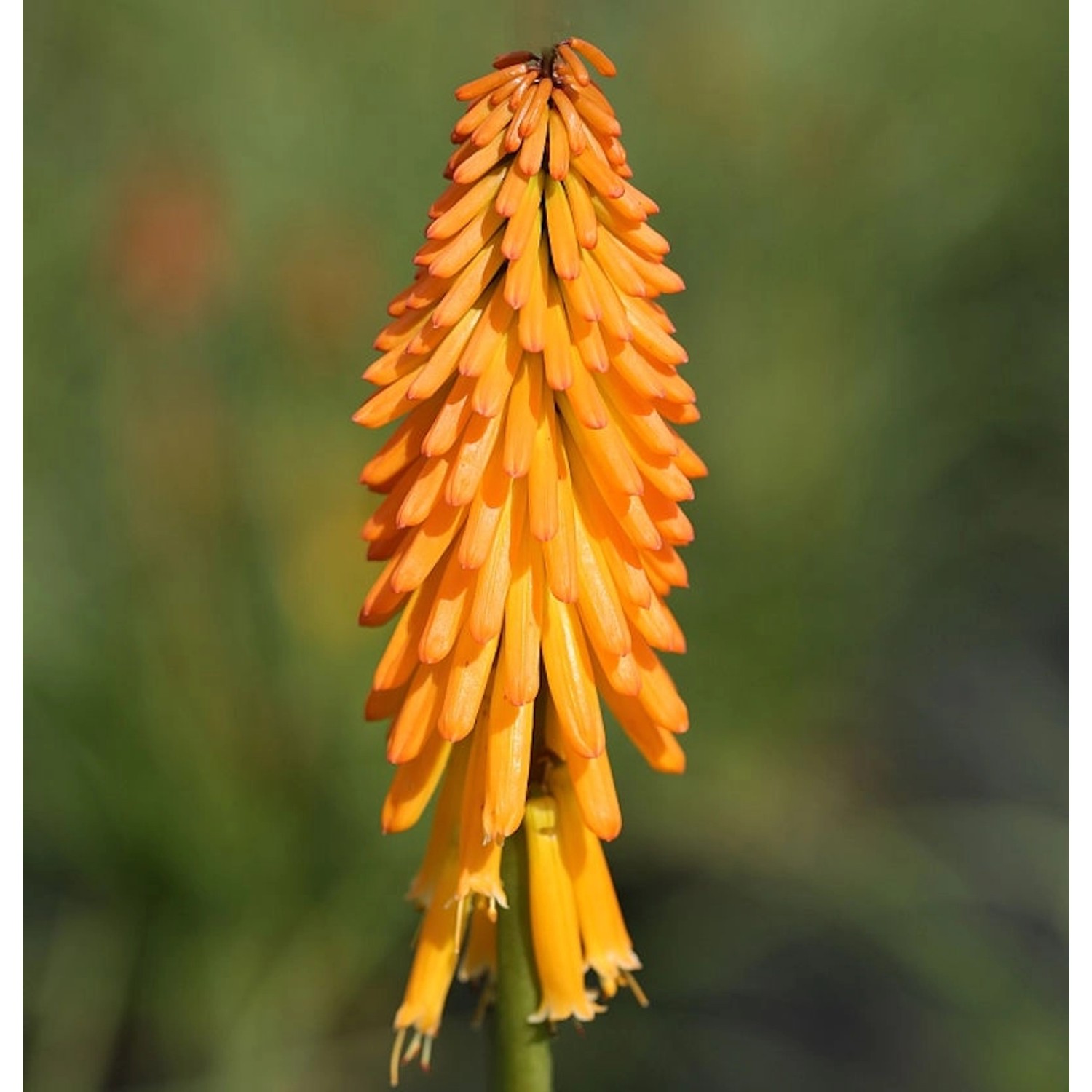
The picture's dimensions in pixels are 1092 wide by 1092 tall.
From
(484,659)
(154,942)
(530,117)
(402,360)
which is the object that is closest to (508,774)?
(484,659)

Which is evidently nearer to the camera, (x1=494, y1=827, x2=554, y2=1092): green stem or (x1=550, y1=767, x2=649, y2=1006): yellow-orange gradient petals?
(x1=494, y1=827, x2=554, y2=1092): green stem

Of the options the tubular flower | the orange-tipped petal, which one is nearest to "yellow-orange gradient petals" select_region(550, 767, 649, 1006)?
the tubular flower

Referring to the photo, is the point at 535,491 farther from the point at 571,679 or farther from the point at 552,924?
the point at 552,924

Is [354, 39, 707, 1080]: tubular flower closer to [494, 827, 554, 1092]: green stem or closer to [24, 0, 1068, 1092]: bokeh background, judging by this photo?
[494, 827, 554, 1092]: green stem

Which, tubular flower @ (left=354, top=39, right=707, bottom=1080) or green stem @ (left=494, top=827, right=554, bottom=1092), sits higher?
tubular flower @ (left=354, top=39, right=707, bottom=1080)

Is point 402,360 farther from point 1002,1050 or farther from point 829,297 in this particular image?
point 829,297

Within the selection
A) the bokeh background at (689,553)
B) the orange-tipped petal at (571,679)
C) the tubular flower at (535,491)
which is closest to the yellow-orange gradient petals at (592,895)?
the tubular flower at (535,491)
